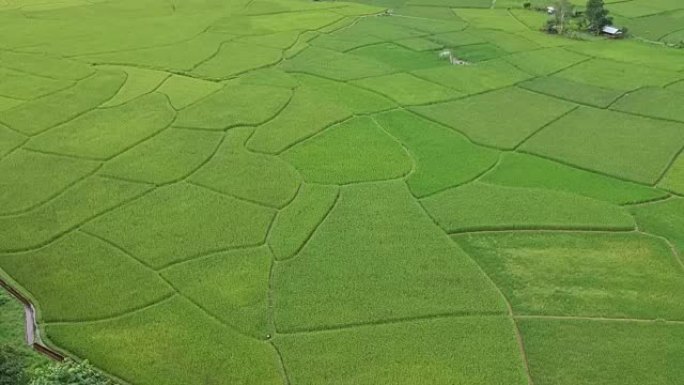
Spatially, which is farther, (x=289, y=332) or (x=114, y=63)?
(x=114, y=63)

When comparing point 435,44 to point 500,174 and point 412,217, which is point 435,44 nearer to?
point 500,174

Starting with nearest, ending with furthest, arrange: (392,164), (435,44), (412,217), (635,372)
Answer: (635,372)
(412,217)
(392,164)
(435,44)

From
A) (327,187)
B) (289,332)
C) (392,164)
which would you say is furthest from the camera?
(392,164)

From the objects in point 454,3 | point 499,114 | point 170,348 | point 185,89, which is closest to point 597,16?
point 454,3

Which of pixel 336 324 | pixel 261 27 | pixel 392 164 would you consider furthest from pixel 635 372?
pixel 261 27

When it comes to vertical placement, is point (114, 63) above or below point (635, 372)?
above

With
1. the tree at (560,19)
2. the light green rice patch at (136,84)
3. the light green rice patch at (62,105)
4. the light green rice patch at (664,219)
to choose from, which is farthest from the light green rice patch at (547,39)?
the light green rice patch at (62,105)

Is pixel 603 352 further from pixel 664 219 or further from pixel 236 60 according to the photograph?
pixel 236 60

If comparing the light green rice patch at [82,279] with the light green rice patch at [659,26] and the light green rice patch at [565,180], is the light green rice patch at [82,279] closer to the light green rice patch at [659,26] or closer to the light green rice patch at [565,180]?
the light green rice patch at [565,180]
